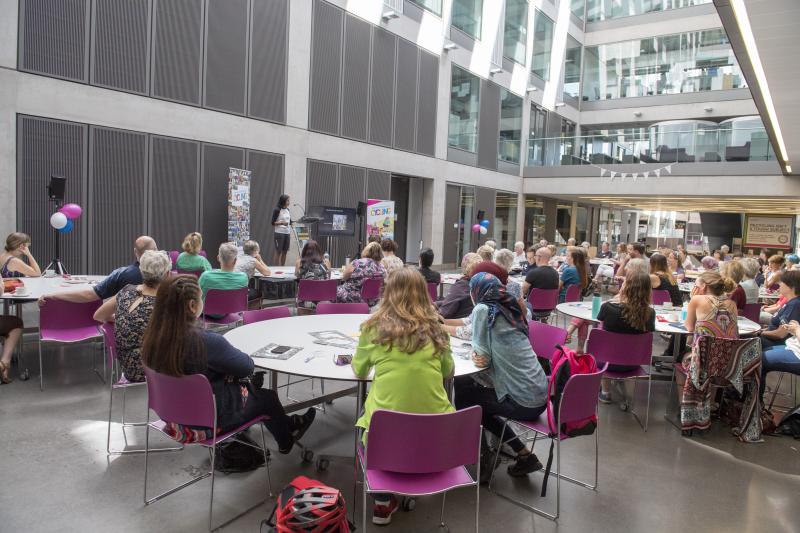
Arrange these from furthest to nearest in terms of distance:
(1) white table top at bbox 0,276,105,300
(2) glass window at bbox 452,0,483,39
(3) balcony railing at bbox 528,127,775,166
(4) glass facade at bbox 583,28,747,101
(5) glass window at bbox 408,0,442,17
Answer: (4) glass facade at bbox 583,28,747,101 < (2) glass window at bbox 452,0,483,39 < (3) balcony railing at bbox 528,127,775,166 < (5) glass window at bbox 408,0,442,17 < (1) white table top at bbox 0,276,105,300

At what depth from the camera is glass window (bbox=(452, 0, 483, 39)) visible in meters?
15.7

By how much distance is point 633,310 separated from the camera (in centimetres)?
429

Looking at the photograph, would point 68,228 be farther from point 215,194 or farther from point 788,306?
point 788,306

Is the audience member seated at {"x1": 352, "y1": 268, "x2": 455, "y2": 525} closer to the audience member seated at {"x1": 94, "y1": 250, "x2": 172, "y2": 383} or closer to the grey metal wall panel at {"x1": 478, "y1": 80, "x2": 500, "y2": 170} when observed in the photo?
the audience member seated at {"x1": 94, "y1": 250, "x2": 172, "y2": 383}

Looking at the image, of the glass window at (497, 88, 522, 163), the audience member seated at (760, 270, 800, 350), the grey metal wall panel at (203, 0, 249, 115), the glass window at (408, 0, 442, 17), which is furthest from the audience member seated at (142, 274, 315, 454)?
the glass window at (497, 88, 522, 163)

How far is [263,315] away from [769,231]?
76.2ft

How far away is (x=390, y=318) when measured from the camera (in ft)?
8.62

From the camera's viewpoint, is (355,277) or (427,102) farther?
(427,102)

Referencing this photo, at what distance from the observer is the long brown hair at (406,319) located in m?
2.55

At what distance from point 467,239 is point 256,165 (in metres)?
8.62

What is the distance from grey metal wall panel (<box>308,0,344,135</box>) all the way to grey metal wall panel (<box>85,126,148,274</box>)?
414cm

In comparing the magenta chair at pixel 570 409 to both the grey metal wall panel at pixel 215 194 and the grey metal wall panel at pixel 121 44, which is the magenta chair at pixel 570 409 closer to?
the grey metal wall panel at pixel 215 194

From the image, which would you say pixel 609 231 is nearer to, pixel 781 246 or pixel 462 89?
pixel 781 246

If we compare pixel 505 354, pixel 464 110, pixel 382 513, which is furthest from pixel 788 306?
pixel 464 110
